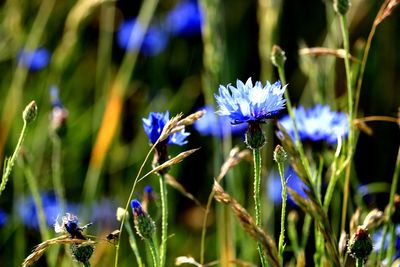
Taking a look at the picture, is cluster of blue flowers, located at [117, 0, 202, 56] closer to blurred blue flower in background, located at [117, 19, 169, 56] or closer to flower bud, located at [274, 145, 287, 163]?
blurred blue flower in background, located at [117, 19, 169, 56]

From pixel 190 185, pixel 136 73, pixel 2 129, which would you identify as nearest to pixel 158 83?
pixel 136 73

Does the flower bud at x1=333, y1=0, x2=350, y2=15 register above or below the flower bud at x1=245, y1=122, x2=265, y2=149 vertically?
above

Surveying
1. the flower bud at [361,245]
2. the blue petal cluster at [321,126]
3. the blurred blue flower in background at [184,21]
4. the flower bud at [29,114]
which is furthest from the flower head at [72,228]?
the blurred blue flower in background at [184,21]

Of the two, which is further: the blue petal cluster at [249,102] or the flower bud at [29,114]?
the flower bud at [29,114]

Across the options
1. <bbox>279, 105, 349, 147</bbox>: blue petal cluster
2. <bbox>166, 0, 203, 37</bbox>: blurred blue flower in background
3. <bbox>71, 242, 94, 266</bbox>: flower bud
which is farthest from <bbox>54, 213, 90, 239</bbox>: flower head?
<bbox>166, 0, 203, 37</bbox>: blurred blue flower in background

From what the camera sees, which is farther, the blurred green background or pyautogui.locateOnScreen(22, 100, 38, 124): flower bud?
the blurred green background

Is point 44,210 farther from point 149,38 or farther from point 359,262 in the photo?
point 359,262

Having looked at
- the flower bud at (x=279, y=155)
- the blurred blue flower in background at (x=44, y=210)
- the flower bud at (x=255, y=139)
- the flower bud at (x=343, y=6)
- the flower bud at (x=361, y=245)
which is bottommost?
the flower bud at (x=361, y=245)

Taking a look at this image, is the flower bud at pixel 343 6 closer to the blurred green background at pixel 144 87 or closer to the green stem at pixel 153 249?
the blurred green background at pixel 144 87

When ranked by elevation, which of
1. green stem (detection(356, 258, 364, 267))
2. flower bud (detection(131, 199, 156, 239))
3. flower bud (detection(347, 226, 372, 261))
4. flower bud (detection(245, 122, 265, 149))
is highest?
flower bud (detection(245, 122, 265, 149))
